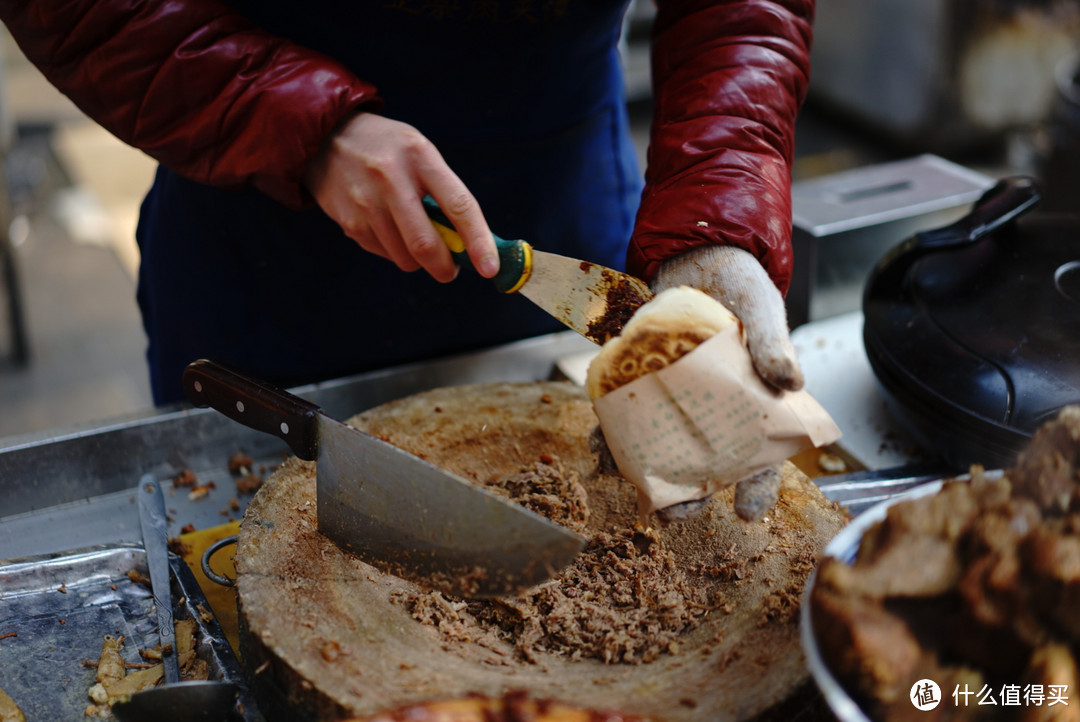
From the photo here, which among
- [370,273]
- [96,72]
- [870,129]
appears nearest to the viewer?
[96,72]

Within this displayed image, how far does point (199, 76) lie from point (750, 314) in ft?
2.96

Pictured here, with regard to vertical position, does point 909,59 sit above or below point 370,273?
below

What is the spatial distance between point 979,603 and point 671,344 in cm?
44

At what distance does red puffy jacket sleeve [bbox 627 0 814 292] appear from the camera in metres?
1.38

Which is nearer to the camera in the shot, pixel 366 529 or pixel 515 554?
pixel 515 554

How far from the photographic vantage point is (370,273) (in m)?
1.84

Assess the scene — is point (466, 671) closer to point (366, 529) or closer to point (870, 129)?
point (366, 529)

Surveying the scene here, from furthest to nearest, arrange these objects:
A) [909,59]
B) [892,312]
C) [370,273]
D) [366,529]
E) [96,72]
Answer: [909,59] → [370,273] → [892,312] → [96,72] → [366,529]

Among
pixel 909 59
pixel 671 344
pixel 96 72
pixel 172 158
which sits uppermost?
pixel 96 72

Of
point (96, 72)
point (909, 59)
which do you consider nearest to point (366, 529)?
point (96, 72)

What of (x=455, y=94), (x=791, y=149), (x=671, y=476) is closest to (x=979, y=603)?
(x=671, y=476)

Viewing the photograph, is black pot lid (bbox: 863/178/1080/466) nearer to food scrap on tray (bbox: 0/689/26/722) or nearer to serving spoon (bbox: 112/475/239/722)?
serving spoon (bbox: 112/475/239/722)

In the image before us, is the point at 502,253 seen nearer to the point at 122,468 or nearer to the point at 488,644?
the point at 488,644

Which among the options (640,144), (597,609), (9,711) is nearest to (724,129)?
(597,609)
